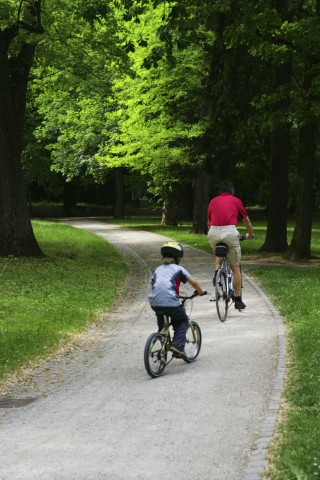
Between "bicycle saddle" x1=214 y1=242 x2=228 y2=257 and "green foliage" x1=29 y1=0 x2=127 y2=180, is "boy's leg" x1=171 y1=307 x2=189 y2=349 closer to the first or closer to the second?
"bicycle saddle" x1=214 y1=242 x2=228 y2=257

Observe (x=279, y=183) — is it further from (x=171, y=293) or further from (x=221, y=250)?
(x=171, y=293)

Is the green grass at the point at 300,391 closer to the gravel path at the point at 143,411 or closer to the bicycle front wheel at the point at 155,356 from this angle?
the gravel path at the point at 143,411

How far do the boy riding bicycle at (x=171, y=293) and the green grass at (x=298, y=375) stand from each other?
125 centimetres

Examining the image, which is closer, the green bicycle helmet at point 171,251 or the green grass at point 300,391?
the green grass at point 300,391

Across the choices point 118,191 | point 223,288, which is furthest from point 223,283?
point 118,191

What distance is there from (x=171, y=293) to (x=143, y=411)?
1.81m

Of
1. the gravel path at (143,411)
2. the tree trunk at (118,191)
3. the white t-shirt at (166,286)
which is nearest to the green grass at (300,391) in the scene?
→ the gravel path at (143,411)

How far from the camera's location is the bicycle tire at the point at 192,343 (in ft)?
31.0

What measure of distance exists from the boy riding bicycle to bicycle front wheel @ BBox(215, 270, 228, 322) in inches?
128

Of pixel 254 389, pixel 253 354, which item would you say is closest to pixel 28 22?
pixel 253 354

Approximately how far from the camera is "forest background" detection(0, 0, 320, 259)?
771 inches

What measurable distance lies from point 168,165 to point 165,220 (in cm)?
1266

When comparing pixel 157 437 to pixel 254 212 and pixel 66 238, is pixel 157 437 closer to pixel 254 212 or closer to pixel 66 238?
pixel 66 238

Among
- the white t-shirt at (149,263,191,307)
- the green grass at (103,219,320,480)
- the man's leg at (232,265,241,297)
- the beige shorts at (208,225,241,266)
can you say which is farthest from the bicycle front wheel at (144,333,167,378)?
the man's leg at (232,265,241,297)
